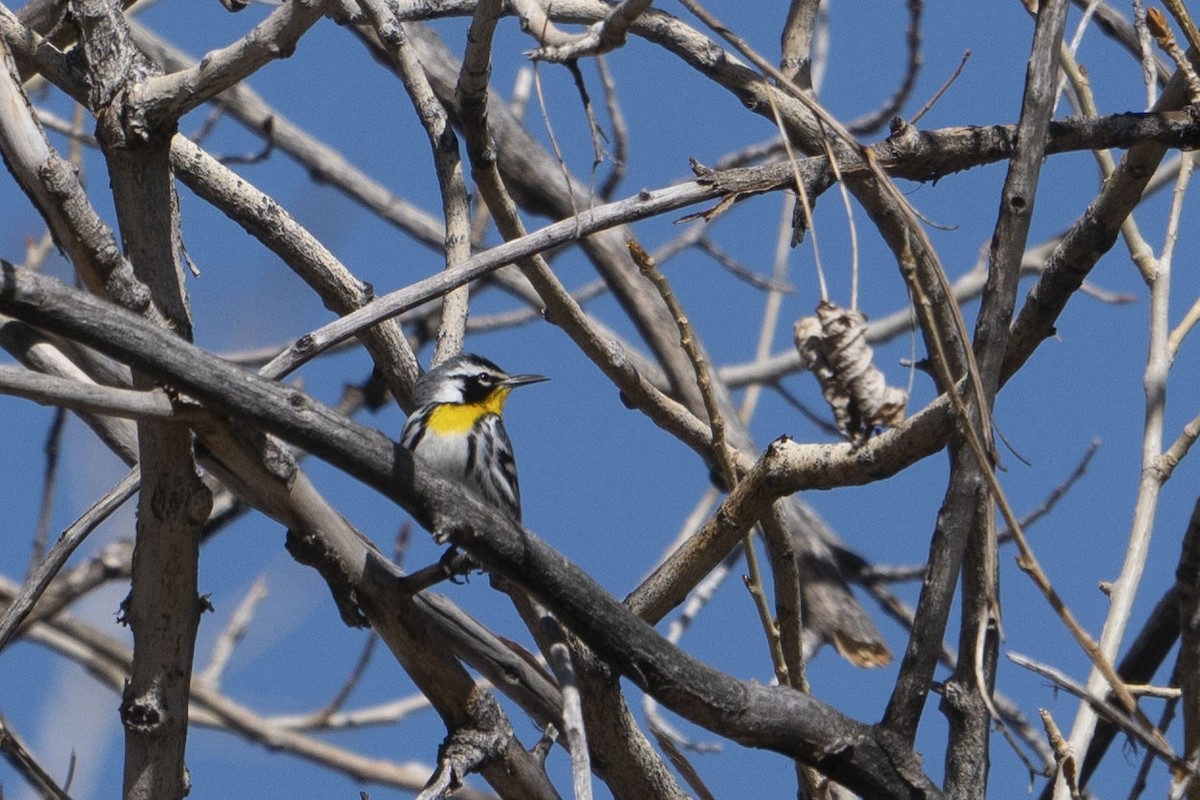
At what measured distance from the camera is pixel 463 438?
4914 mm

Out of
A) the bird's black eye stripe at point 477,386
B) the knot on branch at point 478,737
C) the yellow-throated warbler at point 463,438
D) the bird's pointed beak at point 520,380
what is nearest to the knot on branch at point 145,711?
the knot on branch at point 478,737

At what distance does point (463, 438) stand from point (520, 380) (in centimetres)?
63

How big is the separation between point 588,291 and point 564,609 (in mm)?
4871

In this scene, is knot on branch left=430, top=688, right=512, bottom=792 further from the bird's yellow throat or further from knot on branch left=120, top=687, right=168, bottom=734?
the bird's yellow throat

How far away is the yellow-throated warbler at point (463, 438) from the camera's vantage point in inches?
189

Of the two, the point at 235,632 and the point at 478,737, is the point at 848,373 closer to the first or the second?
the point at 478,737

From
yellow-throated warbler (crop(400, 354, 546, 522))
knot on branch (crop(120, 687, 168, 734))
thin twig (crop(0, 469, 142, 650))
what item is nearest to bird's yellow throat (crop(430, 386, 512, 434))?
yellow-throated warbler (crop(400, 354, 546, 522))

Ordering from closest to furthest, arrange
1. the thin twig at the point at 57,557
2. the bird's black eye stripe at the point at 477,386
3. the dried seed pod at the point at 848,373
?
the dried seed pod at the point at 848,373, the thin twig at the point at 57,557, the bird's black eye stripe at the point at 477,386

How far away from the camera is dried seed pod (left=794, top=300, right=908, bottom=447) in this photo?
2689 mm

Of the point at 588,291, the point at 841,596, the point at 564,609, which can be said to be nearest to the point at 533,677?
the point at 564,609

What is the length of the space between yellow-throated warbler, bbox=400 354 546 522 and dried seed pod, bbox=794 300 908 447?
2071mm

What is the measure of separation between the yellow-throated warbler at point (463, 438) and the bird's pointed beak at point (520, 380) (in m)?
0.32

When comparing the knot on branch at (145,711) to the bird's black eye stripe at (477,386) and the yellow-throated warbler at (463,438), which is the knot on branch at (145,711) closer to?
the yellow-throated warbler at (463,438)

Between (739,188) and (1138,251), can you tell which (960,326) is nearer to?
(739,188)
